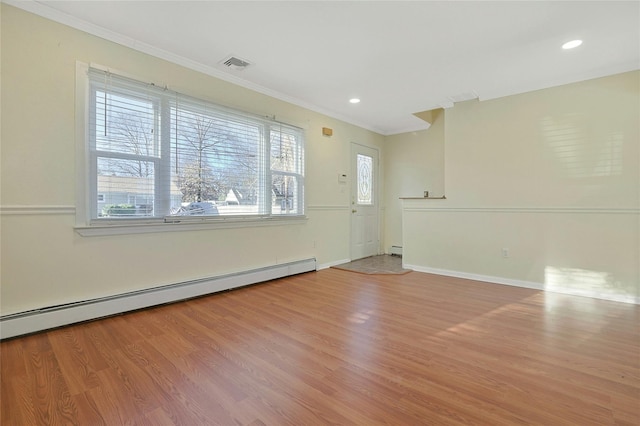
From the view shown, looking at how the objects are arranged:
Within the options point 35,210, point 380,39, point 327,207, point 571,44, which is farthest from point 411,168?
point 35,210

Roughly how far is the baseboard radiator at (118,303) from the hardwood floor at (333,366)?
76 millimetres

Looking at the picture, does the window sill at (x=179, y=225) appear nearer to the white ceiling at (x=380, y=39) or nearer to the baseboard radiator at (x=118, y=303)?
the baseboard radiator at (x=118, y=303)

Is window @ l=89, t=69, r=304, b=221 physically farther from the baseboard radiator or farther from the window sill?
the baseboard radiator

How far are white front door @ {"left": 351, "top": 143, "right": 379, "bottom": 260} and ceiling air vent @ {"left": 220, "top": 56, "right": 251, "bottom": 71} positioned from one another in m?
2.50

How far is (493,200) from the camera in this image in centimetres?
398

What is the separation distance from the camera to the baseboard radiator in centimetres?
216

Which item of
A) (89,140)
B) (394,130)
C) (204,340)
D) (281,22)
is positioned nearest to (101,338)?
(204,340)

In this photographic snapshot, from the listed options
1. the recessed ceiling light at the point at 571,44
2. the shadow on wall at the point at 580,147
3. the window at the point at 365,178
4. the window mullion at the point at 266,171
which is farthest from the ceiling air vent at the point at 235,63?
the shadow on wall at the point at 580,147

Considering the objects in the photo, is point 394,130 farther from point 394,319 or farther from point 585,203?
point 394,319

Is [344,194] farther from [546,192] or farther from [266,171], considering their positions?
[546,192]

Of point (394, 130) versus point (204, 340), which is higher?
point (394, 130)

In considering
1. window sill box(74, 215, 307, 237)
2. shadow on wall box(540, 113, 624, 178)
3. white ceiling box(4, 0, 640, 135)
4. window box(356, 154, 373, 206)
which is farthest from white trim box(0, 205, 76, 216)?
shadow on wall box(540, 113, 624, 178)

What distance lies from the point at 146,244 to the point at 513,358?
319cm

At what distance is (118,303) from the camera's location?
8.48 ft
